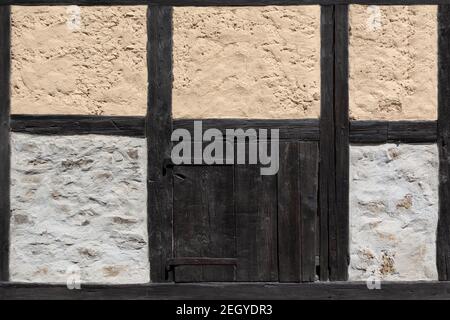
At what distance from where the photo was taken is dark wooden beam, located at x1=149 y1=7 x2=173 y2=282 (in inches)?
191

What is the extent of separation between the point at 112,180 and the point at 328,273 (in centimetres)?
157

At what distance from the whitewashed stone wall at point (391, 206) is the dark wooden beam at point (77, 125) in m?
1.47

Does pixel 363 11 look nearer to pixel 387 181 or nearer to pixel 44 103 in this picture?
pixel 387 181

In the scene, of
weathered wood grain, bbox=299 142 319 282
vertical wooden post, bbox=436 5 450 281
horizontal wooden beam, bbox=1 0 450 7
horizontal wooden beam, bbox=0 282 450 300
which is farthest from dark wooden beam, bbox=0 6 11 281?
vertical wooden post, bbox=436 5 450 281

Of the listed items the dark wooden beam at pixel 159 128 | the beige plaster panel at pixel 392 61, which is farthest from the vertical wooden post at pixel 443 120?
the dark wooden beam at pixel 159 128

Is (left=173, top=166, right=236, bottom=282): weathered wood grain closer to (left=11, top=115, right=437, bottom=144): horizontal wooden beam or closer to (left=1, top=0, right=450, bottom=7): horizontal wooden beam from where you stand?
(left=11, top=115, right=437, bottom=144): horizontal wooden beam

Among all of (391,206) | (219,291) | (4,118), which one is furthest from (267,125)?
(4,118)

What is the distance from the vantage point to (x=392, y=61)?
4.84 metres

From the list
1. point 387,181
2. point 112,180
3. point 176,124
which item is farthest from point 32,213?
point 387,181

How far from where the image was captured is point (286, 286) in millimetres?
4863

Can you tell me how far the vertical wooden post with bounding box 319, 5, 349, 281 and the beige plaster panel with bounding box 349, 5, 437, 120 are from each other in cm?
Answer: 7

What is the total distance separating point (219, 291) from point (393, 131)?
1.56 m

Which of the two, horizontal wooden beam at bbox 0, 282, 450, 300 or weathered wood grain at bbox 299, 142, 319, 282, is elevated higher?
weathered wood grain at bbox 299, 142, 319, 282
